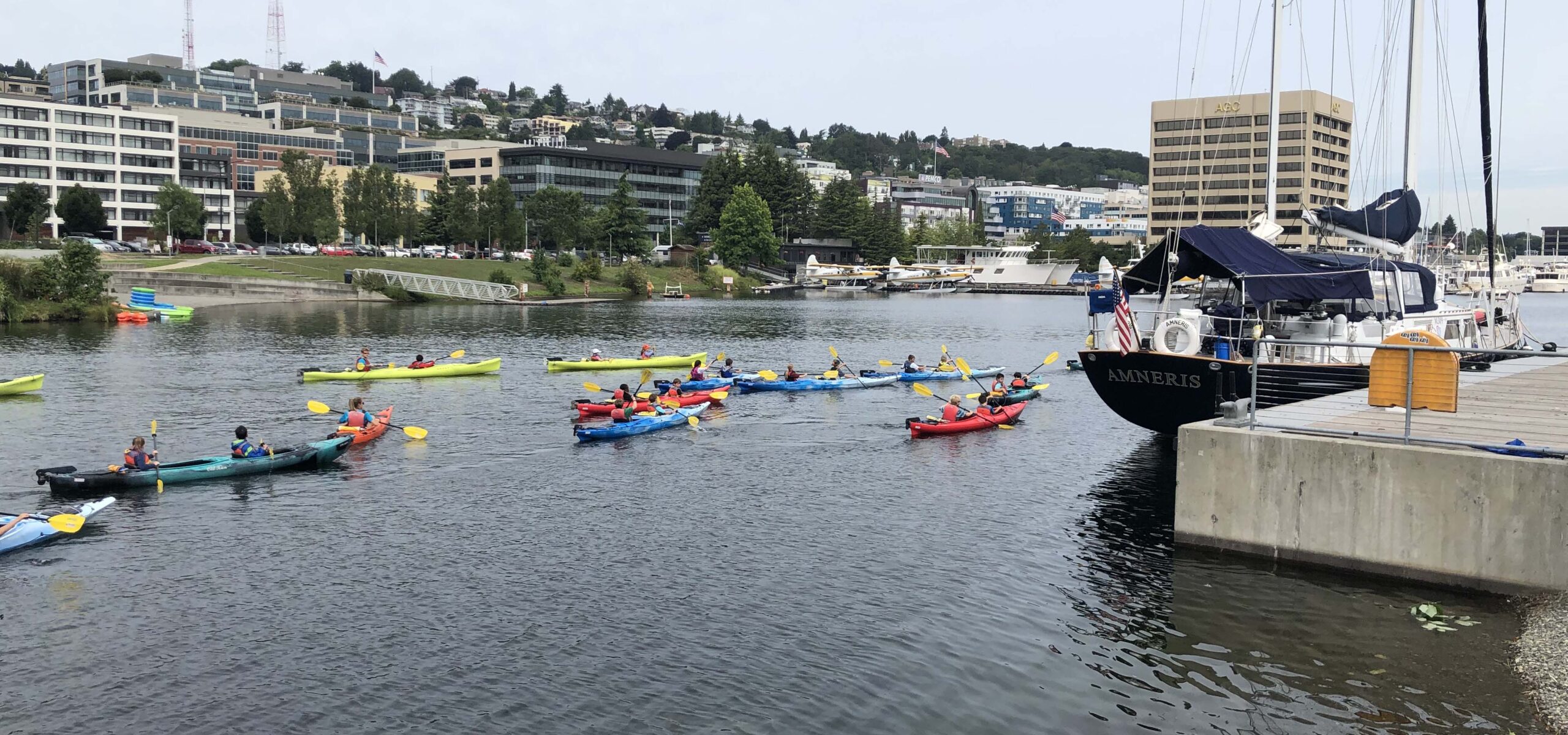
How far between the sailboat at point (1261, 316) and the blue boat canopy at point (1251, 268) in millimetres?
38

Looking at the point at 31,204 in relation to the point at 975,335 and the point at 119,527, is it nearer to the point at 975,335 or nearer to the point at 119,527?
the point at 975,335

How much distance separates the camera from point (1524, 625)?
18953mm

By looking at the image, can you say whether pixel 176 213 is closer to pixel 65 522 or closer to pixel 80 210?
pixel 80 210

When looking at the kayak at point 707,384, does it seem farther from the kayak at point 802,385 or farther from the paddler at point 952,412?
the paddler at point 952,412

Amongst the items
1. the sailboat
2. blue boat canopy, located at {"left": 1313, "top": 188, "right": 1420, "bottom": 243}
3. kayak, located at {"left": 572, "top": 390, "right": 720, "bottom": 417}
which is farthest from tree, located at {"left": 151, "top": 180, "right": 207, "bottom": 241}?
blue boat canopy, located at {"left": 1313, "top": 188, "right": 1420, "bottom": 243}

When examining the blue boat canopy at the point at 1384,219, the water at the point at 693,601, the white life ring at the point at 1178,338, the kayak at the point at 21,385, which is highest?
the blue boat canopy at the point at 1384,219

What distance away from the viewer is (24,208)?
128 metres

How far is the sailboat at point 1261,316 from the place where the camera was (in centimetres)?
3131

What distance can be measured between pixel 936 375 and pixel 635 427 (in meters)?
22.6

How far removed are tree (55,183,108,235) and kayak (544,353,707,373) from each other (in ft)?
346

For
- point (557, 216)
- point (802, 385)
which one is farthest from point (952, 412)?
point (557, 216)

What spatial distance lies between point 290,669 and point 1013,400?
32.6 metres

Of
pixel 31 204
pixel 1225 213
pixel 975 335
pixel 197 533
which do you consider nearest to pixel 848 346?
pixel 975 335

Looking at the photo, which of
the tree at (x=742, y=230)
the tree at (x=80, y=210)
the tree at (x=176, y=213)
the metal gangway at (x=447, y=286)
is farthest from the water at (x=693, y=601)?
the tree at (x=742, y=230)
